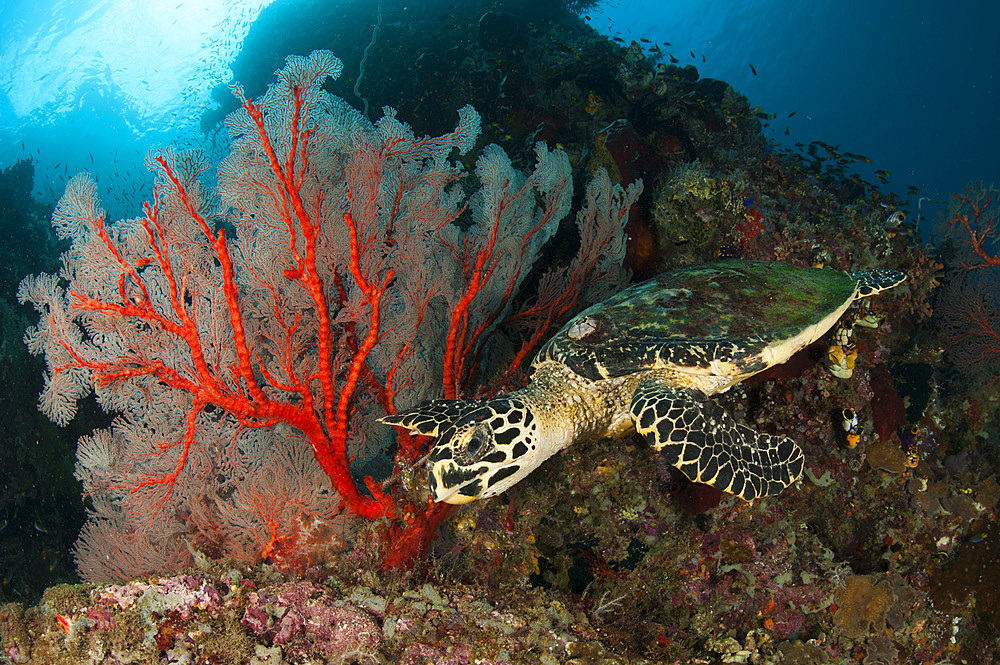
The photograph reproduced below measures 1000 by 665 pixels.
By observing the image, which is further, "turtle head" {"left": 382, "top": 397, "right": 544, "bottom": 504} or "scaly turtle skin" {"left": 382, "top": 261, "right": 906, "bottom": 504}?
"scaly turtle skin" {"left": 382, "top": 261, "right": 906, "bottom": 504}

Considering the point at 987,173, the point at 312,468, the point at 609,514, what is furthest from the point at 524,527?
the point at 987,173

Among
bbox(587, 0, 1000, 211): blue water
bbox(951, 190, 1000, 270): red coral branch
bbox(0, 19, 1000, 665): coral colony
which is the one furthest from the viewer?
bbox(587, 0, 1000, 211): blue water

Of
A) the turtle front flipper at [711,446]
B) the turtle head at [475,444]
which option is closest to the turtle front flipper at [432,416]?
the turtle head at [475,444]

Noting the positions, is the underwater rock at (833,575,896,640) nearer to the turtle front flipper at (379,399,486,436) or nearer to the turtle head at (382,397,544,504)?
the turtle head at (382,397,544,504)

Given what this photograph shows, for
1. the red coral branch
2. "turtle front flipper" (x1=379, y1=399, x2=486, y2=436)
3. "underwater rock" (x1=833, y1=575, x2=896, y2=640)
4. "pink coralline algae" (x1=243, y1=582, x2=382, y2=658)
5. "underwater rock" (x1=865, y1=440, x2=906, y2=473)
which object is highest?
the red coral branch

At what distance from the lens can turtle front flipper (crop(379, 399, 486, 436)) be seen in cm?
249

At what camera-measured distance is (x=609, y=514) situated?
10.4 feet

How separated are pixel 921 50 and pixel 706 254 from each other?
66.6 meters

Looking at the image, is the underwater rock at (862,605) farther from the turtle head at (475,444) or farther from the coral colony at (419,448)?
the turtle head at (475,444)

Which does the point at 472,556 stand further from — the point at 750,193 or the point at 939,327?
the point at 939,327

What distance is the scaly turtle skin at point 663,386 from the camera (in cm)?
247

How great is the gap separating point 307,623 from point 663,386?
98.0 inches

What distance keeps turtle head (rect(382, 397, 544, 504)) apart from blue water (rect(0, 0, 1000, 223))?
43479mm

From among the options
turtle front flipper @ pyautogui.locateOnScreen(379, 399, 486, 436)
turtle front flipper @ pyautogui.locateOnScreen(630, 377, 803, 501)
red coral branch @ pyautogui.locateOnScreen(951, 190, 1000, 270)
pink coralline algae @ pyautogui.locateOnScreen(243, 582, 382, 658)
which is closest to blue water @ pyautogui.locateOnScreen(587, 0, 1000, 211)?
red coral branch @ pyautogui.locateOnScreen(951, 190, 1000, 270)
